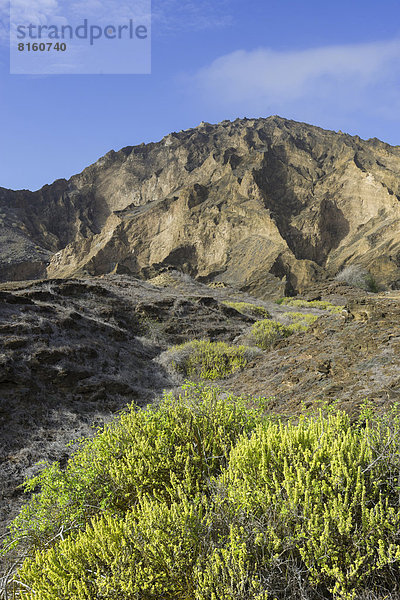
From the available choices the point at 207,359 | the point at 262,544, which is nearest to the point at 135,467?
the point at 262,544

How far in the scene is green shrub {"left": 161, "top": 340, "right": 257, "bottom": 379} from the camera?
12.0m

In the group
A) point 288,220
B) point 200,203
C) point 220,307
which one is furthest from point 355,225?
point 220,307

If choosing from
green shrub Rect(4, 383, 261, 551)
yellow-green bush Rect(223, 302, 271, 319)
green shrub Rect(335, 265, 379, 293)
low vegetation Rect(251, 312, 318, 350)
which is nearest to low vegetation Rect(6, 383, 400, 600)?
green shrub Rect(4, 383, 261, 551)

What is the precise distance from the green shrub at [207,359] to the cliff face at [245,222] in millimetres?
35196

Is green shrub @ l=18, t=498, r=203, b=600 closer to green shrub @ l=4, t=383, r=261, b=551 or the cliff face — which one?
green shrub @ l=4, t=383, r=261, b=551

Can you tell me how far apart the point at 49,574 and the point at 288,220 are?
222 feet

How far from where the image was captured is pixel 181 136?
110 meters

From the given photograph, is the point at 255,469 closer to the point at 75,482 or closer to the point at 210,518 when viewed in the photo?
the point at 210,518

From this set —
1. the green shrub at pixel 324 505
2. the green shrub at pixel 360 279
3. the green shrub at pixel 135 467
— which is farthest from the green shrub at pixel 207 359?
the green shrub at pixel 360 279

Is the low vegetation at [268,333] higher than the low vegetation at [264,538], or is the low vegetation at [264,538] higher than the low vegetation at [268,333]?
the low vegetation at [264,538]

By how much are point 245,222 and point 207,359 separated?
50.5 metres

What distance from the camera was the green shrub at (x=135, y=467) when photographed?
3795mm

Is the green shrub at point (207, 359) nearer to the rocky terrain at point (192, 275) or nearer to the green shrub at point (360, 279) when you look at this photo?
the rocky terrain at point (192, 275)

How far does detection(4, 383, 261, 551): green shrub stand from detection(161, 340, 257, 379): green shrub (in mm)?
7117
